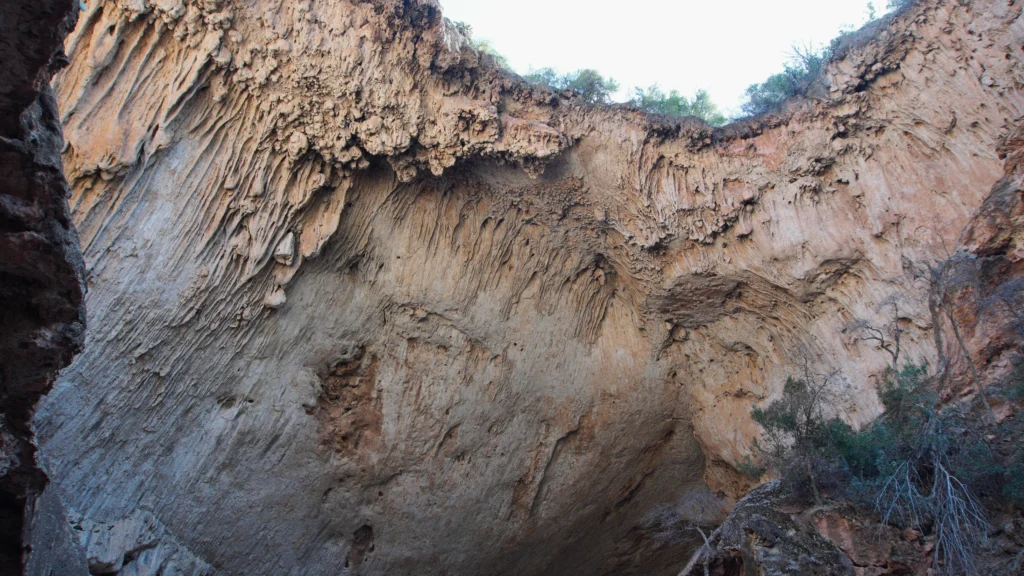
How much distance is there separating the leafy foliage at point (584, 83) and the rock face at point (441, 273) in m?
1.45

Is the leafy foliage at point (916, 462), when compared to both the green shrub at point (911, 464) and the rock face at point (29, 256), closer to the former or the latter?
the green shrub at point (911, 464)

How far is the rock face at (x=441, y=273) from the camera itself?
8312 millimetres

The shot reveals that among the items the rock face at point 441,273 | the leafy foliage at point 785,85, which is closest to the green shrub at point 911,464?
the rock face at point 441,273

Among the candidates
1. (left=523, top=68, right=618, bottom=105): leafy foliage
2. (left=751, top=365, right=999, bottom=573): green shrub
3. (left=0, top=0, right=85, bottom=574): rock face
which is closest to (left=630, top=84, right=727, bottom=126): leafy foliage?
(left=523, top=68, right=618, bottom=105): leafy foliage

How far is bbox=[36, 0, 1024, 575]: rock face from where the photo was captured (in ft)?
27.3

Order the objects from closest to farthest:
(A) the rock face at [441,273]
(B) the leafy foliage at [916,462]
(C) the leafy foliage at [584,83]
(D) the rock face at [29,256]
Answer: (D) the rock face at [29,256] → (B) the leafy foliage at [916,462] → (A) the rock face at [441,273] → (C) the leafy foliage at [584,83]

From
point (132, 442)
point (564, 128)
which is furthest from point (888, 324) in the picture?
point (132, 442)

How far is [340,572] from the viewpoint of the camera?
35.5 ft

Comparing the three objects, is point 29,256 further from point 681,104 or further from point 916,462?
point 681,104

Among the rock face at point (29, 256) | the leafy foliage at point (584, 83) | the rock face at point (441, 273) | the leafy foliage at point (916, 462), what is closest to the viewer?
the rock face at point (29, 256)

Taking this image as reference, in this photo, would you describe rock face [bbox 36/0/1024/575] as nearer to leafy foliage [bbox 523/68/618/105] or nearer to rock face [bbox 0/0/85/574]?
leafy foliage [bbox 523/68/618/105]

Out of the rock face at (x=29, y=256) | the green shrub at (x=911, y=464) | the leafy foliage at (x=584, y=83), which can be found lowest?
the rock face at (x=29, y=256)

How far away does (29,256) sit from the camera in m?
3.28

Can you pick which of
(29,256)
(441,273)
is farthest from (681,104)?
(29,256)
